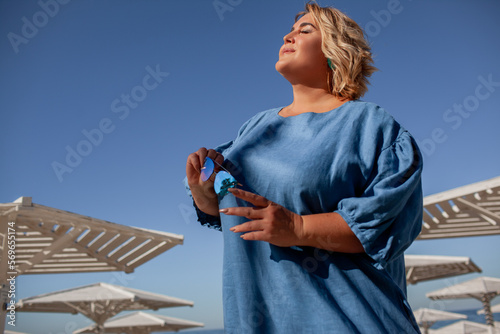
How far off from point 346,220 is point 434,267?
37.9 ft

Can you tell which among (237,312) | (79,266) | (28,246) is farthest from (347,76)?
(79,266)

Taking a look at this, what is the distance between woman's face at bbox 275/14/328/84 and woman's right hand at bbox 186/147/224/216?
292mm

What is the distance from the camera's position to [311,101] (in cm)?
100

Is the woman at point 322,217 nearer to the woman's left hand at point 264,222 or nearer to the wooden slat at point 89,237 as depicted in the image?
the woman's left hand at point 264,222

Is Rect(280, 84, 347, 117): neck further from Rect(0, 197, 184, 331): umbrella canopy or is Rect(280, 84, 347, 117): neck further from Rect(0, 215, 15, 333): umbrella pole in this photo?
Rect(0, 215, 15, 333): umbrella pole

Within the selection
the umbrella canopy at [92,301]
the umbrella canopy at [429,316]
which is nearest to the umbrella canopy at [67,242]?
the umbrella canopy at [92,301]

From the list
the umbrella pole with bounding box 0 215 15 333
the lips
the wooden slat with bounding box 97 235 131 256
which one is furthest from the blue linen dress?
the wooden slat with bounding box 97 235 131 256

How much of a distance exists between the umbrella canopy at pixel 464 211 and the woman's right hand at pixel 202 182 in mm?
6159

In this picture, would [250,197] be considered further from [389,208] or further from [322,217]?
[389,208]

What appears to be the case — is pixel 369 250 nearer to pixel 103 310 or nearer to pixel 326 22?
pixel 326 22

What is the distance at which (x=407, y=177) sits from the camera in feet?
2.51

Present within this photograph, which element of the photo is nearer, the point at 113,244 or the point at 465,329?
the point at 113,244

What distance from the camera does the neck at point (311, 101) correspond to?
96 centimetres

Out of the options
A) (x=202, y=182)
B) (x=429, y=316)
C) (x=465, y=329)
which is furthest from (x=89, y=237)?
(x=429, y=316)
